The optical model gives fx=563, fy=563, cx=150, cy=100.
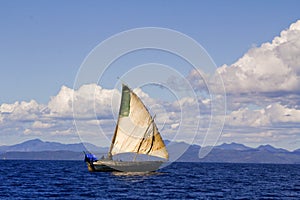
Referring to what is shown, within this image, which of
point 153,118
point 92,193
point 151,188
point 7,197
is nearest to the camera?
point 7,197

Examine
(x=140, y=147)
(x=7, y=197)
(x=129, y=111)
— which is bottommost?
(x=7, y=197)

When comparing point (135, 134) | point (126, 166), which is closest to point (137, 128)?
point (135, 134)

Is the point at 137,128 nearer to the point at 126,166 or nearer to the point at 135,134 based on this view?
the point at 135,134

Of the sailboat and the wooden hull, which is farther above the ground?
the sailboat

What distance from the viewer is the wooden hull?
502ft

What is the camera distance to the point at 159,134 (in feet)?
470

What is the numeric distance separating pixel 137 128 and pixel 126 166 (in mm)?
15209

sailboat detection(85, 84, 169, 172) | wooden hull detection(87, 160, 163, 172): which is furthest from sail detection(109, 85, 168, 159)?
wooden hull detection(87, 160, 163, 172)

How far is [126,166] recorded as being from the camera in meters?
154

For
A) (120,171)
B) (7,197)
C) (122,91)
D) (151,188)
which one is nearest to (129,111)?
(122,91)

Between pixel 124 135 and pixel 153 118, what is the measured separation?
32.6 feet

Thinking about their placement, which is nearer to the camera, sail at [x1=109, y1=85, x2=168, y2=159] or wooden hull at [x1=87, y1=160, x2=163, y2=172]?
sail at [x1=109, y1=85, x2=168, y2=159]

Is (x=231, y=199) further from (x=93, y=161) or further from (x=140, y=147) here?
(x=93, y=161)

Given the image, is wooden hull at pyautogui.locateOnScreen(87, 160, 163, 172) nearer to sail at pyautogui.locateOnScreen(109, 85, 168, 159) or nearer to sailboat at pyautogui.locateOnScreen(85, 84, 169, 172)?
sailboat at pyautogui.locateOnScreen(85, 84, 169, 172)
